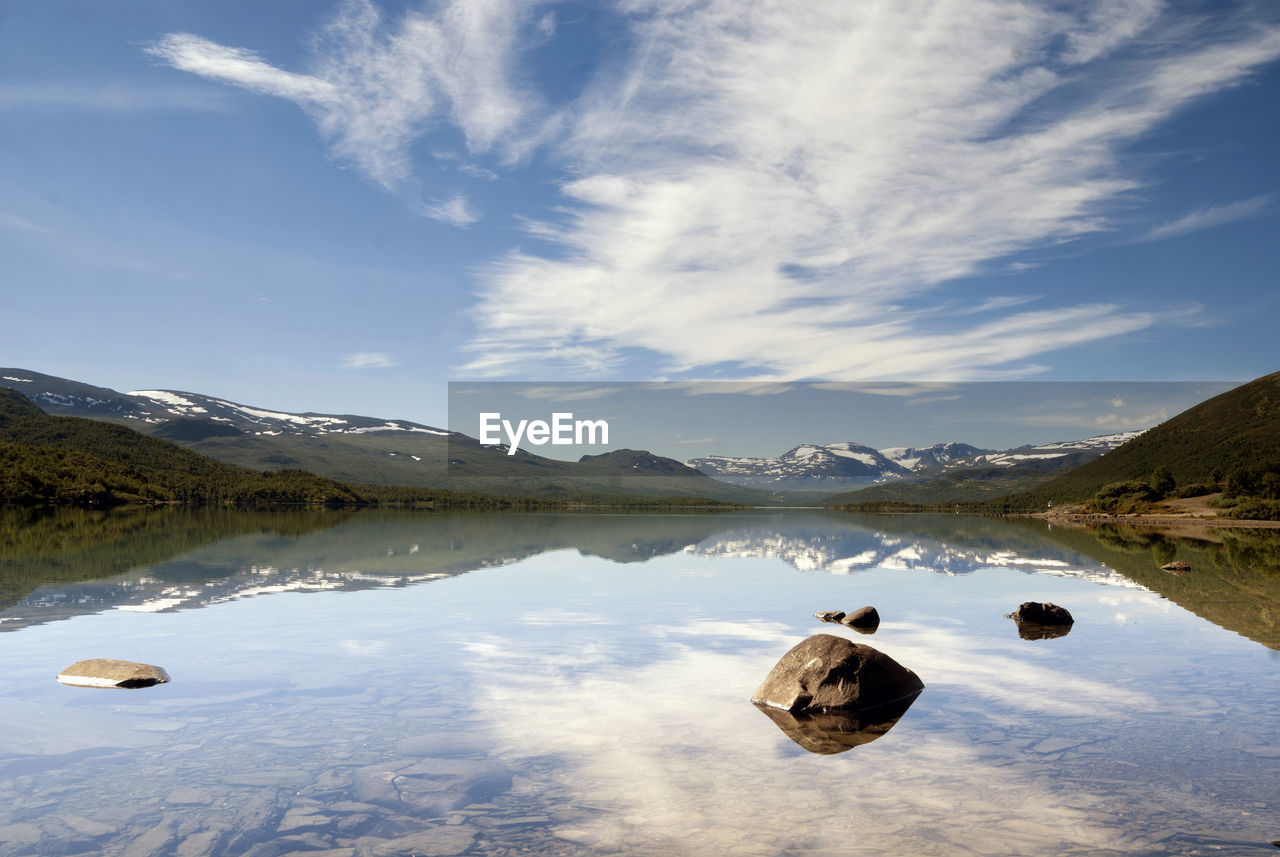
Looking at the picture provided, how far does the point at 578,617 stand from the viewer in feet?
96.8

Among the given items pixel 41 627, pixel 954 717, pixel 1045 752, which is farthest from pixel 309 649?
pixel 1045 752

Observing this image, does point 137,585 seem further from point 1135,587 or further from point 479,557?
point 1135,587

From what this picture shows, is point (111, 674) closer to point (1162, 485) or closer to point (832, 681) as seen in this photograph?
point (832, 681)

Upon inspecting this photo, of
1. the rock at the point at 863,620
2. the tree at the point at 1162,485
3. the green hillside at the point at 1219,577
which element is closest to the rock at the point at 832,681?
the rock at the point at 863,620

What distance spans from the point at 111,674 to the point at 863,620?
23.1 metres

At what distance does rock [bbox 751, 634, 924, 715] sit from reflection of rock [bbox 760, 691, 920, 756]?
0.19 meters

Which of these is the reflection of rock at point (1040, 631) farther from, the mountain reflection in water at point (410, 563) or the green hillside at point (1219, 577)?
the green hillside at point (1219, 577)

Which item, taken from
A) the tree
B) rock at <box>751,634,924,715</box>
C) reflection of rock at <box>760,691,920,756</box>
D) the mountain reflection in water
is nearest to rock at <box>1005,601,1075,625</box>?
the mountain reflection in water

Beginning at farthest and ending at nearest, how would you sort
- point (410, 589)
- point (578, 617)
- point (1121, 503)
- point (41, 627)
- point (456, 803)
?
point (1121, 503), point (410, 589), point (578, 617), point (41, 627), point (456, 803)

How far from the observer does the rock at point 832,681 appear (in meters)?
16.8

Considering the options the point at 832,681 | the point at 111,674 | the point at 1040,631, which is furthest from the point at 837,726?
the point at 111,674

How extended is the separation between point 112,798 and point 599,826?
7.23 meters

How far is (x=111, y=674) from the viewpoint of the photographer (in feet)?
58.8

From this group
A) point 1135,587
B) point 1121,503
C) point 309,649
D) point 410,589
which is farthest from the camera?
point 1121,503
